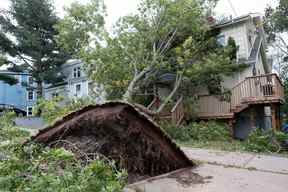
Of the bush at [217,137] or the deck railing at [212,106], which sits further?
the deck railing at [212,106]

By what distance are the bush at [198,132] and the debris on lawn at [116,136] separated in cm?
630

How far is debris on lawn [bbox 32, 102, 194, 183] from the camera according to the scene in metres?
4.01

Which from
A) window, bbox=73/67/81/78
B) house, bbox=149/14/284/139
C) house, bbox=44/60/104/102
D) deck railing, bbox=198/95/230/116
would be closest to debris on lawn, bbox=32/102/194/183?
house, bbox=149/14/284/139

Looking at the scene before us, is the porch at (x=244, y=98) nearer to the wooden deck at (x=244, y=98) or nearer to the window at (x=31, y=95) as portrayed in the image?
the wooden deck at (x=244, y=98)

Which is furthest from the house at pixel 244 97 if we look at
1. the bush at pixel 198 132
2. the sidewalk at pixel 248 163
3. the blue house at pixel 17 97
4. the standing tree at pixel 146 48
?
the blue house at pixel 17 97

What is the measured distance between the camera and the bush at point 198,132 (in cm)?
1055

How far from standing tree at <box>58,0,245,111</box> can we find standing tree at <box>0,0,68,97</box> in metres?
12.8

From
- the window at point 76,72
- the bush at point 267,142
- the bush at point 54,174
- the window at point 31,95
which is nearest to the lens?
the bush at point 54,174

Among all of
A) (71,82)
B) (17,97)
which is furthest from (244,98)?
(17,97)

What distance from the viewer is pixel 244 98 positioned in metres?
11.2

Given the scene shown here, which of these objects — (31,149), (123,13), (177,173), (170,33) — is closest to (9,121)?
(31,149)

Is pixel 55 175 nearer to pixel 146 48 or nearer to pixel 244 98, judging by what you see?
pixel 146 48

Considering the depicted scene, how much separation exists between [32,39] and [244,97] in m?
20.2

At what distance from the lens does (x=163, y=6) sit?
11.2m
